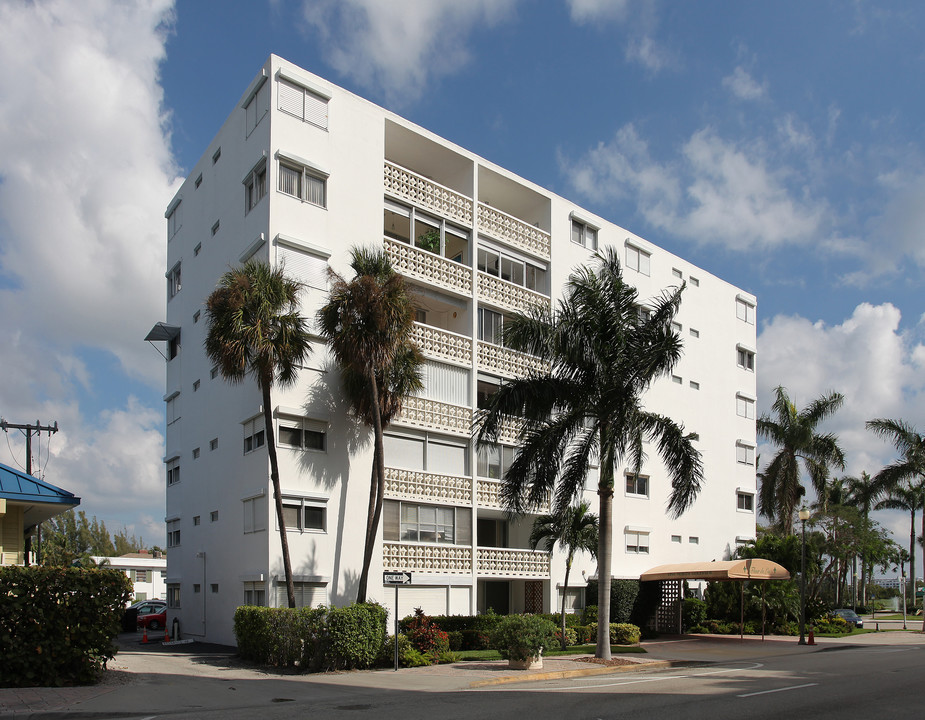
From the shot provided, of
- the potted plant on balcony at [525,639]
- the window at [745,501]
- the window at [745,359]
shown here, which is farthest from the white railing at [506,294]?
the window at [745,501]

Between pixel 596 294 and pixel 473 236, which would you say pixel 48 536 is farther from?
pixel 596 294

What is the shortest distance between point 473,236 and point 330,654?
18732mm

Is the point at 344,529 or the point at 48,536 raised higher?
the point at 344,529

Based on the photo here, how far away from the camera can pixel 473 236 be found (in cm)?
3491

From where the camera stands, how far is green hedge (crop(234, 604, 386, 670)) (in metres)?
22.2

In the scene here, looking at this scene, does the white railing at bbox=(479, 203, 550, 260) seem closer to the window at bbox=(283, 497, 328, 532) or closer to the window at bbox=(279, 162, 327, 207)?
the window at bbox=(279, 162, 327, 207)

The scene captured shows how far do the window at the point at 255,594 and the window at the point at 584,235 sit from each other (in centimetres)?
2205

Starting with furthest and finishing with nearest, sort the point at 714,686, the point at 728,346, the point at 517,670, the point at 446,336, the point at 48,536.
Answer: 1. the point at 48,536
2. the point at 728,346
3. the point at 446,336
4. the point at 517,670
5. the point at 714,686

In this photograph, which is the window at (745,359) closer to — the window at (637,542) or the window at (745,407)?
the window at (745,407)

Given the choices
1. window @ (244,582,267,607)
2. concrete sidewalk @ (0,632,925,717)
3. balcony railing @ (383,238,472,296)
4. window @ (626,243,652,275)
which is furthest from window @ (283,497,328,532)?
window @ (626,243,652,275)

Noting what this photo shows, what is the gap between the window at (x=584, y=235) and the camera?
132 feet

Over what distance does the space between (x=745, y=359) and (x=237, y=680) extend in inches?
1550

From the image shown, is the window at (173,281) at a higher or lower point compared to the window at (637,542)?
higher

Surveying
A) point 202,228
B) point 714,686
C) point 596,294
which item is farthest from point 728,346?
point 714,686
